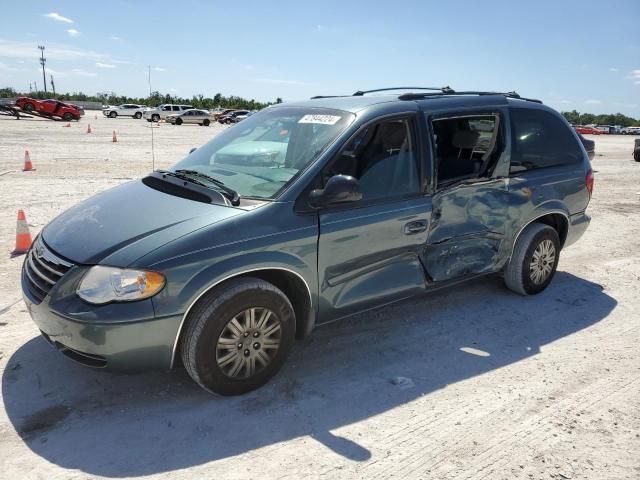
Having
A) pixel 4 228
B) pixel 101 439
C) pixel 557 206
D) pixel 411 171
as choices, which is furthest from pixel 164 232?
pixel 4 228

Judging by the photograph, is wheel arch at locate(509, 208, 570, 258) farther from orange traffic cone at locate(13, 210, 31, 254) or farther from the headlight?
orange traffic cone at locate(13, 210, 31, 254)

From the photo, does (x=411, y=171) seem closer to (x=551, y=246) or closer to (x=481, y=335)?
(x=481, y=335)

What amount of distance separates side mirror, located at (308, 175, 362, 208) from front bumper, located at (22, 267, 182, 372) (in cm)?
115

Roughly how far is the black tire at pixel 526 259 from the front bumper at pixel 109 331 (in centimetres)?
341

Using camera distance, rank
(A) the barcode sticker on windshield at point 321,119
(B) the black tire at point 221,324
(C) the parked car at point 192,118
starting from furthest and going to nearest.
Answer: (C) the parked car at point 192,118, (A) the barcode sticker on windshield at point 321,119, (B) the black tire at point 221,324

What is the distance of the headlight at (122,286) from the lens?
285 cm

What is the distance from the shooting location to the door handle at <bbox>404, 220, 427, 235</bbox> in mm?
3874

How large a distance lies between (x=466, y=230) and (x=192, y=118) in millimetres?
43127

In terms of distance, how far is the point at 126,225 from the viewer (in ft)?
10.6

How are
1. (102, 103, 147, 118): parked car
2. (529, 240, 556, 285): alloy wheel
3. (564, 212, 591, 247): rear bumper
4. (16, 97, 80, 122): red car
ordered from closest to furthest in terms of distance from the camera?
(529, 240, 556, 285): alloy wheel
(564, 212, 591, 247): rear bumper
(16, 97, 80, 122): red car
(102, 103, 147, 118): parked car

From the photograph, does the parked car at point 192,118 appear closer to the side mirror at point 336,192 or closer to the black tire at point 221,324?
the side mirror at point 336,192

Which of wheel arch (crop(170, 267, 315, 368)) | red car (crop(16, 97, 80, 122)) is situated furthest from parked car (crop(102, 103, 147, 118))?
wheel arch (crop(170, 267, 315, 368))

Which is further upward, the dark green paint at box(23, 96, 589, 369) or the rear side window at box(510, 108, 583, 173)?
the rear side window at box(510, 108, 583, 173)

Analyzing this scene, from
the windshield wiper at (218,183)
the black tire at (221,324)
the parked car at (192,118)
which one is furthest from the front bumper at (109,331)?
the parked car at (192,118)
